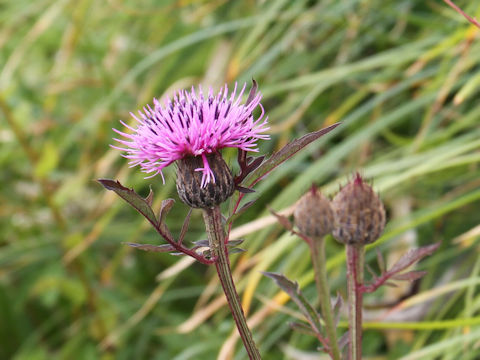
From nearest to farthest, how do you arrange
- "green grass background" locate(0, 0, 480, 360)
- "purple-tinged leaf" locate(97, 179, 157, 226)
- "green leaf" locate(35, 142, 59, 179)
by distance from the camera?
"purple-tinged leaf" locate(97, 179, 157, 226) < "green grass background" locate(0, 0, 480, 360) < "green leaf" locate(35, 142, 59, 179)

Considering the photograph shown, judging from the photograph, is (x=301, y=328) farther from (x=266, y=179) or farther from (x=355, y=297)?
(x=266, y=179)

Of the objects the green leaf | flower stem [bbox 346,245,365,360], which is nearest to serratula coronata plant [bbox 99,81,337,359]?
flower stem [bbox 346,245,365,360]

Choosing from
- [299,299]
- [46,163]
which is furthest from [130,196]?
[46,163]

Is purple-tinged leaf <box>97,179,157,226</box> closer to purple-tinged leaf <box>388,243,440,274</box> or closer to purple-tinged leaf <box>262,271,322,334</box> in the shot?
purple-tinged leaf <box>262,271,322,334</box>

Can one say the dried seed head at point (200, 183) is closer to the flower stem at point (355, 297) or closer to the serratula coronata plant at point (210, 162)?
the serratula coronata plant at point (210, 162)

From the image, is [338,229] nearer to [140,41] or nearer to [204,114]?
[204,114]

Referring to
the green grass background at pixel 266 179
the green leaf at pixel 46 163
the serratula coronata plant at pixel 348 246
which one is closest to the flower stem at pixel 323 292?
the serratula coronata plant at pixel 348 246
